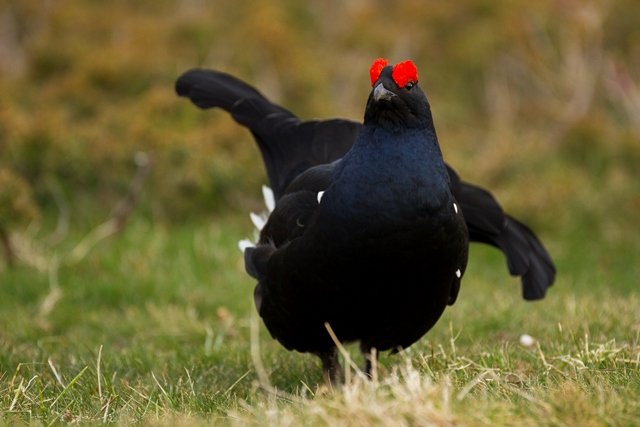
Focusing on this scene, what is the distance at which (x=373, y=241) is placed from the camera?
11.6 feet

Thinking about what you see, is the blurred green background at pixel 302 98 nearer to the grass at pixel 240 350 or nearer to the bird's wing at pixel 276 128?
the grass at pixel 240 350

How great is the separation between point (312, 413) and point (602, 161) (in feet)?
26.2

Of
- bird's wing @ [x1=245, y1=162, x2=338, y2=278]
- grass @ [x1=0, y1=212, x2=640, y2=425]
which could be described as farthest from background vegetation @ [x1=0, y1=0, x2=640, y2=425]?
bird's wing @ [x1=245, y1=162, x2=338, y2=278]

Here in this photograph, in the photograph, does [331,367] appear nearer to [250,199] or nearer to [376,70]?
[376,70]

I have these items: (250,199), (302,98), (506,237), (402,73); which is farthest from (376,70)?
(302,98)

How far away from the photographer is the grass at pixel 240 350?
109 inches

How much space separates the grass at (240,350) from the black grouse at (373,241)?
0.19 m

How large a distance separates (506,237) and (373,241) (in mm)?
1568

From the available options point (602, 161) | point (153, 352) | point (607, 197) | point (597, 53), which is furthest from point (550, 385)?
point (597, 53)

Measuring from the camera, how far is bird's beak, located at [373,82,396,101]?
11.7 ft

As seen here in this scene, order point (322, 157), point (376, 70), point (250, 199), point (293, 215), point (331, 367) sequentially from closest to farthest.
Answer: point (376, 70) → point (293, 215) → point (331, 367) → point (322, 157) → point (250, 199)

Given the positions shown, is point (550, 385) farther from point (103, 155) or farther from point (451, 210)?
point (103, 155)

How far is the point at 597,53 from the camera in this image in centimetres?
1270

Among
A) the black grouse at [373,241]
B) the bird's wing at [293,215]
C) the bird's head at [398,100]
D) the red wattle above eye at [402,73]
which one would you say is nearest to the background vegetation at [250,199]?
the black grouse at [373,241]
